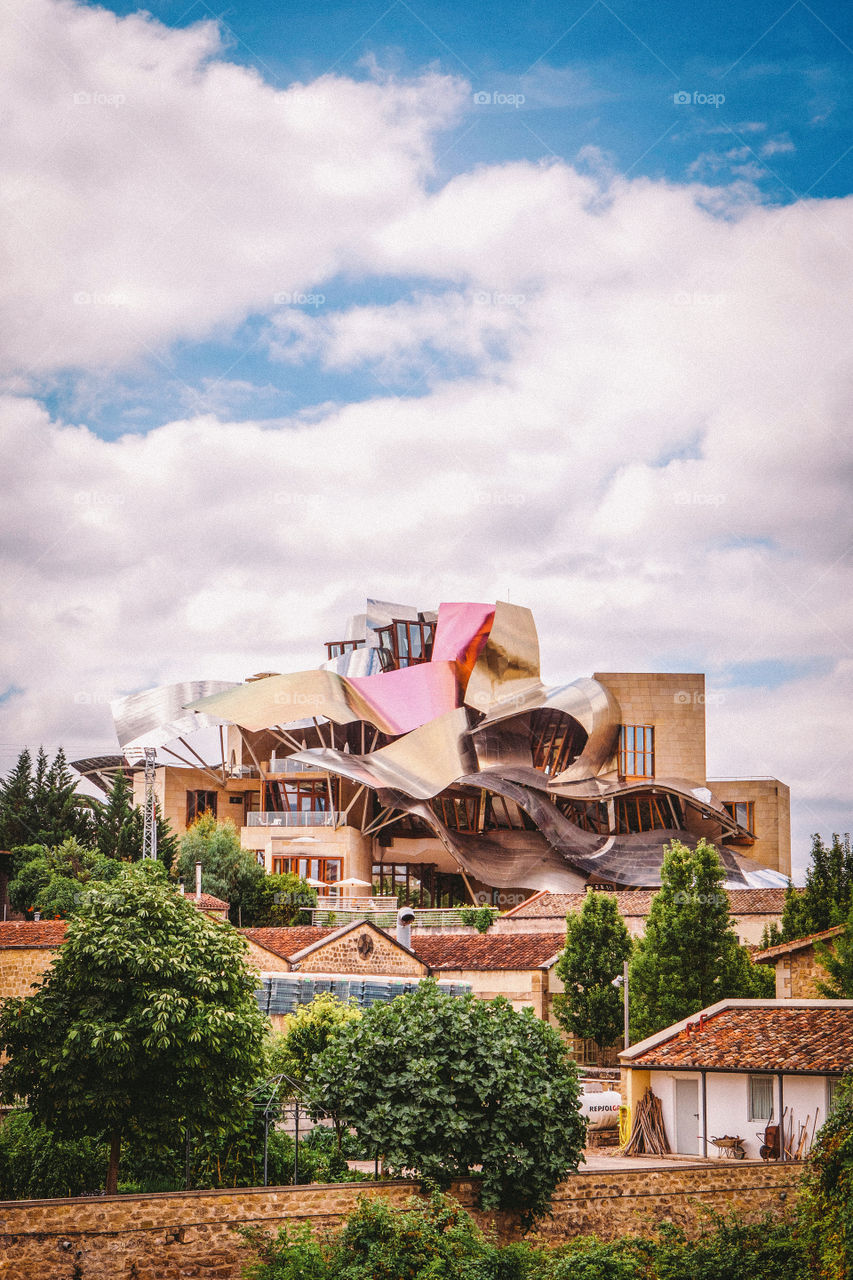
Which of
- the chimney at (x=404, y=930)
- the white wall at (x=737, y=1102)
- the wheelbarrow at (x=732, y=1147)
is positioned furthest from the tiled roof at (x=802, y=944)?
the chimney at (x=404, y=930)

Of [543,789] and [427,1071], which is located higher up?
[543,789]

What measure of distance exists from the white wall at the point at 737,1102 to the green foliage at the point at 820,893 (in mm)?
11588

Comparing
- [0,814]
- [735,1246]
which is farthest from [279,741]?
[735,1246]

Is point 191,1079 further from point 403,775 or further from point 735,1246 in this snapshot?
point 403,775

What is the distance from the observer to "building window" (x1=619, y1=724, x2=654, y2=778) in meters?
66.2

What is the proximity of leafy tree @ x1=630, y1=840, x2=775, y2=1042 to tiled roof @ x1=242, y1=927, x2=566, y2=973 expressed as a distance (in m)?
6.28

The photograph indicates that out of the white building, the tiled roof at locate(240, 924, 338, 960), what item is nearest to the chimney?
the tiled roof at locate(240, 924, 338, 960)

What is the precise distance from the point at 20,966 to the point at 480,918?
24.2 meters

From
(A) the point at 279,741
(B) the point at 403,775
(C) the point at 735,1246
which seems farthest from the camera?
(A) the point at 279,741

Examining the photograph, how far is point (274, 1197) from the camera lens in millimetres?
15539

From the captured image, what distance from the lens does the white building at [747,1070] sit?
2061cm

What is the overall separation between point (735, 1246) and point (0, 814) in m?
49.3

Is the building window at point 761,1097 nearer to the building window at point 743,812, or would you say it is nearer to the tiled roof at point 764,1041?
the tiled roof at point 764,1041

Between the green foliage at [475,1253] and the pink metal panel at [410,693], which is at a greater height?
the pink metal panel at [410,693]
